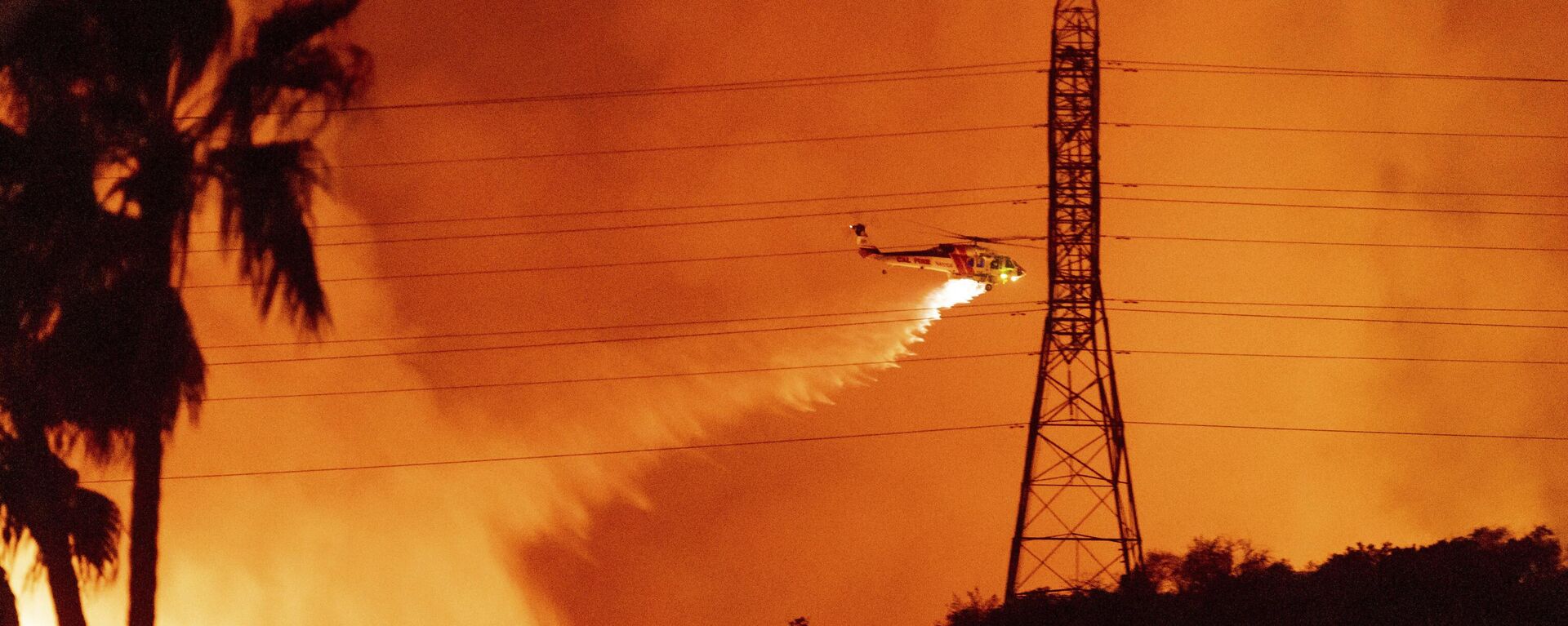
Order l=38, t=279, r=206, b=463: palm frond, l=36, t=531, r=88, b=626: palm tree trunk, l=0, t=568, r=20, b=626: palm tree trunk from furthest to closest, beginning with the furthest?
l=0, t=568, r=20, b=626: palm tree trunk < l=36, t=531, r=88, b=626: palm tree trunk < l=38, t=279, r=206, b=463: palm frond

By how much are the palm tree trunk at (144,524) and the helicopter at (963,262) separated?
63.9 feet

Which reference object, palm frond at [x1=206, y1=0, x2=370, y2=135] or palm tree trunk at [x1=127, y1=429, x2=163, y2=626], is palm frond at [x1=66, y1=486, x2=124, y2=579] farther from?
palm frond at [x1=206, y1=0, x2=370, y2=135]

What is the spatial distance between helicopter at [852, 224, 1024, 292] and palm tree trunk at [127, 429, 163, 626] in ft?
63.9

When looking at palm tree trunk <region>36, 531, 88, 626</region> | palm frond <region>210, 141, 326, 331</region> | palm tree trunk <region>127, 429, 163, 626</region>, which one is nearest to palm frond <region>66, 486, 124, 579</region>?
palm tree trunk <region>36, 531, 88, 626</region>

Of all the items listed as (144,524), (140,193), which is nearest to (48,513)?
(144,524)

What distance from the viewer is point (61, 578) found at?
21.4m

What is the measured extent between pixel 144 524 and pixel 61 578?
81.9 inches

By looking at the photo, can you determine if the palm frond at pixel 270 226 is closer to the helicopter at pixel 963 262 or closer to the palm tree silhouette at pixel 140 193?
the palm tree silhouette at pixel 140 193

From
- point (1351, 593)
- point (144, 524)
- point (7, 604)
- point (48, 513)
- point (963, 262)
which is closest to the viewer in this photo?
point (144, 524)

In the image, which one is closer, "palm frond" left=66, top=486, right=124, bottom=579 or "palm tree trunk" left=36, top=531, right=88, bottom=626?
"palm tree trunk" left=36, top=531, right=88, bottom=626

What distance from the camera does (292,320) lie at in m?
20.6

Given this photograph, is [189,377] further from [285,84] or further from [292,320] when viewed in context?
[285,84]

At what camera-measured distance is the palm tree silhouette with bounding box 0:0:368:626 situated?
20.7 meters

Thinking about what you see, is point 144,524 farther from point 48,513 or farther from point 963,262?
point 963,262
